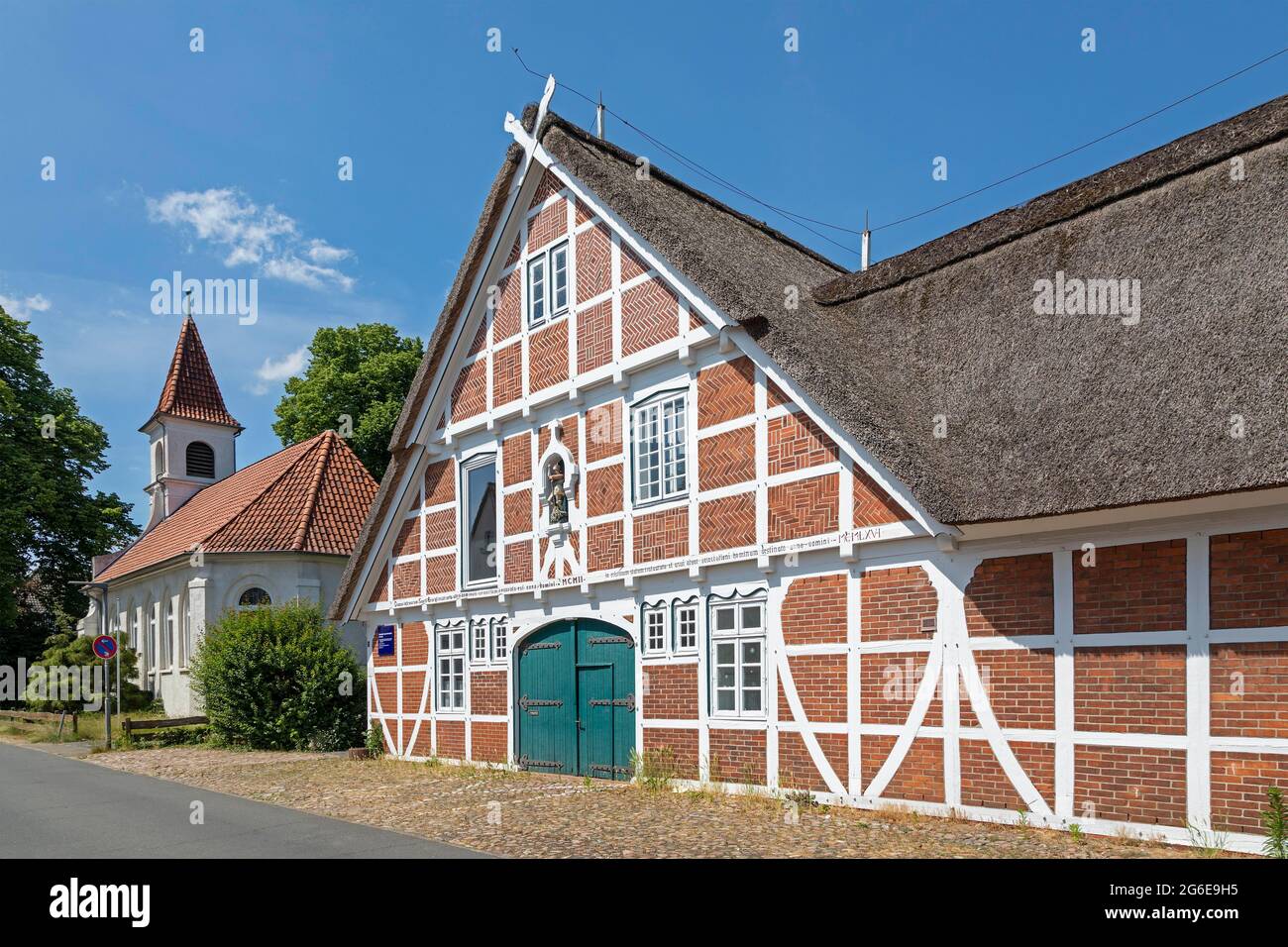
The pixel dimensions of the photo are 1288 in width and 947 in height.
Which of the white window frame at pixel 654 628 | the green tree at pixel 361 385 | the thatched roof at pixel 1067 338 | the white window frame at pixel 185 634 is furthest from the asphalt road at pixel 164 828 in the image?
the green tree at pixel 361 385

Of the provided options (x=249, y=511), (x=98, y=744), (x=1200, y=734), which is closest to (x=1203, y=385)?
(x=1200, y=734)

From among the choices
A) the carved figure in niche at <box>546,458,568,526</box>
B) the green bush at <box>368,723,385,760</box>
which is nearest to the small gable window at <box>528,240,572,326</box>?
the carved figure in niche at <box>546,458,568,526</box>

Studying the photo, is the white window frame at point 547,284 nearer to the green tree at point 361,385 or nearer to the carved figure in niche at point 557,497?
the carved figure in niche at point 557,497

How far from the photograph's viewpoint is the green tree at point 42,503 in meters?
33.8

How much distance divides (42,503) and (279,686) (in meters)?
18.4

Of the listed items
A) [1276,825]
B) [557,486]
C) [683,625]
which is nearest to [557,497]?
[557,486]

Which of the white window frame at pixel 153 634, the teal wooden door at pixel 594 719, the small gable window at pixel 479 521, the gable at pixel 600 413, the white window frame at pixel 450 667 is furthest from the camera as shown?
the white window frame at pixel 153 634

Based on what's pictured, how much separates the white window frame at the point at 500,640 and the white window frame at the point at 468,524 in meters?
0.61

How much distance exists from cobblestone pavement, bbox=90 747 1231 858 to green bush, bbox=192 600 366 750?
4.00 m

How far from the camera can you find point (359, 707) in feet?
68.5

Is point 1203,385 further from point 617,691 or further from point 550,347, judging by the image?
point 550,347

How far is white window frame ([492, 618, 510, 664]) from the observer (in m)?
16.1

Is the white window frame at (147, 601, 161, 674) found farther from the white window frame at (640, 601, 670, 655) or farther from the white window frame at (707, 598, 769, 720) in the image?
the white window frame at (707, 598, 769, 720)

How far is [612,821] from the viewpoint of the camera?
10797 mm
